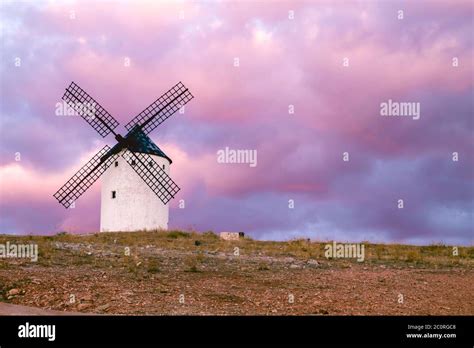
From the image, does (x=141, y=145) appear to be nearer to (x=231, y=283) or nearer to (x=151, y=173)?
(x=151, y=173)

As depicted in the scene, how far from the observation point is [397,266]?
2147 cm

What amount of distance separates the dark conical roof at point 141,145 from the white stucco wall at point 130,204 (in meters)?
0.51

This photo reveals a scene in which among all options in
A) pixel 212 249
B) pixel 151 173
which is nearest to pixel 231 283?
pixel 212 249

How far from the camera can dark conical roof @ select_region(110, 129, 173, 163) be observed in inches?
1479

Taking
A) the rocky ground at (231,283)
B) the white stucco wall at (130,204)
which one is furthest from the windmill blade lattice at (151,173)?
the rocky ground at (231,283)

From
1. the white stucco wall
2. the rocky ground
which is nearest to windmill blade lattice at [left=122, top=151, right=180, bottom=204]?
the white stucco wall

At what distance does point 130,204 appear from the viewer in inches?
1460

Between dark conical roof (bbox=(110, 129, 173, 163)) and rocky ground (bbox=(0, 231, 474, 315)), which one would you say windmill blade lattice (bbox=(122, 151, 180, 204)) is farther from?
rocky ground (bbox=(0, 231, 474, 315))

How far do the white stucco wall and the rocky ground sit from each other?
12.4 meters

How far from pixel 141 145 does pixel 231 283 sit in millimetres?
22943

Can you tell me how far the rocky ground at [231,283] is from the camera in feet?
44.8

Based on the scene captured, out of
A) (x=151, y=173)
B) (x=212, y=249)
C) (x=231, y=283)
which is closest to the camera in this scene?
(x=231, y=283)
